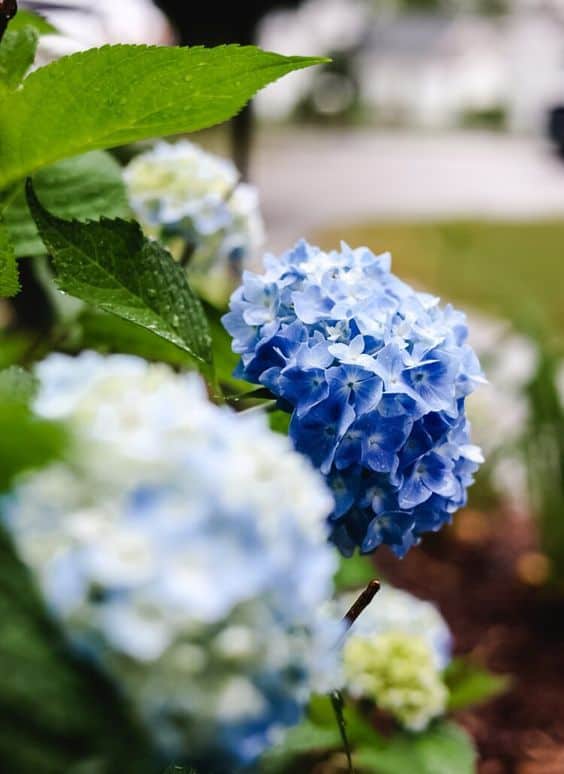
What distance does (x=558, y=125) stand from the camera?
16172 millimetres

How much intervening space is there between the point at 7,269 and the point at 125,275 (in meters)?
0.09

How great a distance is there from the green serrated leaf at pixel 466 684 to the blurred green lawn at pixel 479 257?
3.45m

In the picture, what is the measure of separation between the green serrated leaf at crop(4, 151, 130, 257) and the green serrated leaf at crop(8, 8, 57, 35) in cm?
→ 11

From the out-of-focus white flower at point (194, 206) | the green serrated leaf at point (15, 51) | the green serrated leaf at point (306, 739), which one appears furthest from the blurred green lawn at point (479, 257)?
the green serrated leaf at point (15, 51)

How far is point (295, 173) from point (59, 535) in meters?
13.2

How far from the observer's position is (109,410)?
1.21 ft

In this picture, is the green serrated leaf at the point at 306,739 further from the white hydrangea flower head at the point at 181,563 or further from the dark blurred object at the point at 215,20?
the dark blurred object at the point at 215,20

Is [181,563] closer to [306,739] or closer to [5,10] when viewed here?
[5,10]

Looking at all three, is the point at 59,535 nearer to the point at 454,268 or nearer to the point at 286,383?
the point at 286,383

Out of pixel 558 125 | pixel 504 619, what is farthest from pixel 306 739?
pixel 558 125

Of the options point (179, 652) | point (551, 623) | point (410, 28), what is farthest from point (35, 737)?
point (410, 28)

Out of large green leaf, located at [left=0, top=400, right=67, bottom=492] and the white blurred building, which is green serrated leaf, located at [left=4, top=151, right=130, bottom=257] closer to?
large green leaf, located at [left=0, top=400, right=67, bottom=492]

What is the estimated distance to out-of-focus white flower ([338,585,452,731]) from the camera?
1396 millimetres

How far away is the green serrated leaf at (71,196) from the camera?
874 millimetres
